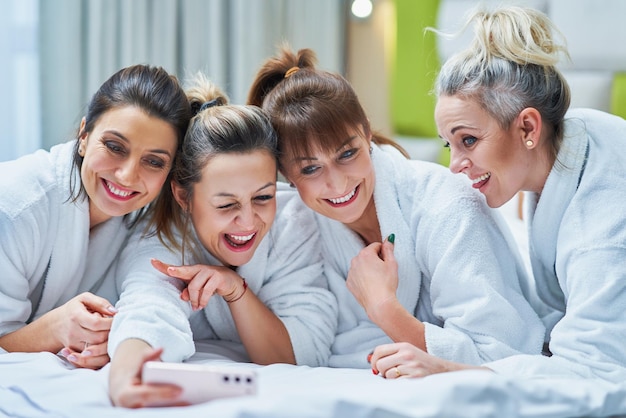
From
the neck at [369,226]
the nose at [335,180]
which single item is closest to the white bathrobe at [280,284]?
the neck at [369,226]

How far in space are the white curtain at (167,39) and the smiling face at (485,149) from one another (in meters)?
1.57

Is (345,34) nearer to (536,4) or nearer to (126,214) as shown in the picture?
(536,4)

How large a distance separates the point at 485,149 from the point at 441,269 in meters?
0.27

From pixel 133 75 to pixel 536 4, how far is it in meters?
1.67

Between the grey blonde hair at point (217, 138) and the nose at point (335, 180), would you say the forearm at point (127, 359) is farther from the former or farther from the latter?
the nose at point (335, 180)

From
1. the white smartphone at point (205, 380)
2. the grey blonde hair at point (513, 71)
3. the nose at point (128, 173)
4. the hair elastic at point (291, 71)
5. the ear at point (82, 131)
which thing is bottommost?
the white smartphone at point (205, 380)

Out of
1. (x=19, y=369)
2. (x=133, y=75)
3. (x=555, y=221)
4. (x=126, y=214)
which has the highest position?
(x=133, y=75)

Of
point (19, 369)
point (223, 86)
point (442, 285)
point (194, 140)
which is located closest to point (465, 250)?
point (442, 285)

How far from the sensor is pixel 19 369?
1.37 metres

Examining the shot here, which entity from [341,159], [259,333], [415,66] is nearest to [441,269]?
[341,159]

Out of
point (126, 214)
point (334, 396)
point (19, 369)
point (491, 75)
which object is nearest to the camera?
point (334, 396)

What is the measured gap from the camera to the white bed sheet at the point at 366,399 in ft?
3.43

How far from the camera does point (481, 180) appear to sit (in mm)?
1653

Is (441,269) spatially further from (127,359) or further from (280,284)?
(127,359)
